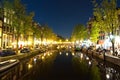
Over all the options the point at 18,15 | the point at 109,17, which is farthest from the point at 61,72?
the point at 18,15

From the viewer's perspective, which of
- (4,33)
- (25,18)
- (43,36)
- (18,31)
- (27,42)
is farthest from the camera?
(43,36)

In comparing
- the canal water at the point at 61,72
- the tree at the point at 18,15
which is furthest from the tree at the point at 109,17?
the tree at the point at 18,15

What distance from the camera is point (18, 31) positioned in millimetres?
79125

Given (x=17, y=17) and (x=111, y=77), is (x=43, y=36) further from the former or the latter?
(x=111, y=77)

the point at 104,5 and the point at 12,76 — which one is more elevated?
the point at 104,5

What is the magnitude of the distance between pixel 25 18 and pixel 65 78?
46.0m

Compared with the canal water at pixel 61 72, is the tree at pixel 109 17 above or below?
above

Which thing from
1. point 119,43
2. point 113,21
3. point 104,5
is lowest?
point 119,43

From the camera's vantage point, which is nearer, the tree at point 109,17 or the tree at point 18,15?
the tree at point 109,17

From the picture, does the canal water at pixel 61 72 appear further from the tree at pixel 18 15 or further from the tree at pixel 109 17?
the tree at pixel 18 15

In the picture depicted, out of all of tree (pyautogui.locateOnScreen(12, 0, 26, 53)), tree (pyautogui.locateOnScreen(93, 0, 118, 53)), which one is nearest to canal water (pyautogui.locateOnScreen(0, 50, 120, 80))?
tree (pyautogui.locateOnScreen(93, 0, 118, 53))

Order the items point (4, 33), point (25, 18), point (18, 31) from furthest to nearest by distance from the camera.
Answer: point (4, 33) → point (25, 18) → point (18, 31)

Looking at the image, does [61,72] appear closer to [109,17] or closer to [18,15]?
[109,17]

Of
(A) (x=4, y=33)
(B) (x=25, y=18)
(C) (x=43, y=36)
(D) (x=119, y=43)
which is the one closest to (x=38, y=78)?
(B) (x=25, y=18)
